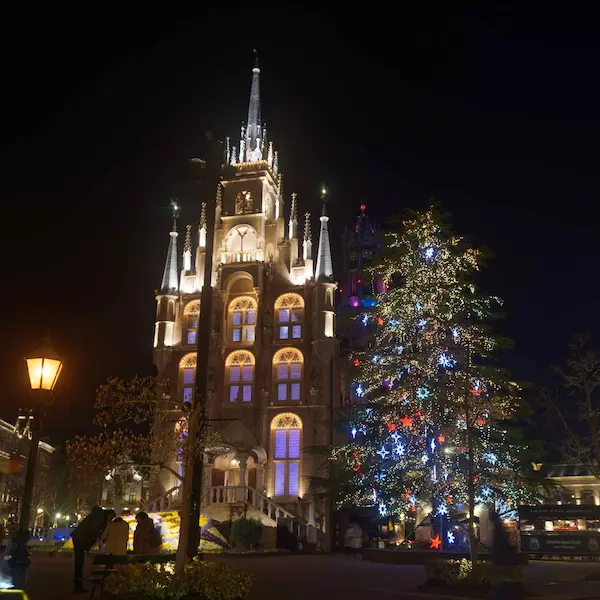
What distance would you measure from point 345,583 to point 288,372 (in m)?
33.6

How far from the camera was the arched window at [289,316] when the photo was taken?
52.5m

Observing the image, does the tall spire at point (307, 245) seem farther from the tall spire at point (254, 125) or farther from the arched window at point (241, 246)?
the tall spire at point (254, 125)

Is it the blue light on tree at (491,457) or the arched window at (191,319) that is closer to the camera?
the blue light on tree at (491,457)

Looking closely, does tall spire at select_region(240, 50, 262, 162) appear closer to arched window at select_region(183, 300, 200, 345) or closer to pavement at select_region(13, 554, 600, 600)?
arched window at select_region(183, 300, 200, 345)

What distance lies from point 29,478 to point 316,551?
35.6m

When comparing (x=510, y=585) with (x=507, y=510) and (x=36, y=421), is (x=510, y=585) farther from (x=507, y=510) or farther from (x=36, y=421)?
(x=507, y=510)

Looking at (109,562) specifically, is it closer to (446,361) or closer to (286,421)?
(446,361)

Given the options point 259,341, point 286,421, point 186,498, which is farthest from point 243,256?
point 186,498

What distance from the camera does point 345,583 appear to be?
18.2 metres

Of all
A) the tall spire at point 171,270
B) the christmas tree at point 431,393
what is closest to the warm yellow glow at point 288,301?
the tall spire at point 171,270

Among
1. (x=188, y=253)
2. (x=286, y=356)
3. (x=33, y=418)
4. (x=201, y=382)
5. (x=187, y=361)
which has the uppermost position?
(x=188, y=253)

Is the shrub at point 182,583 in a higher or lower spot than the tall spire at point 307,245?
lower

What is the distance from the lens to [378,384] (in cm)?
2580

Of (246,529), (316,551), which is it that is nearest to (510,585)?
(246,529)
